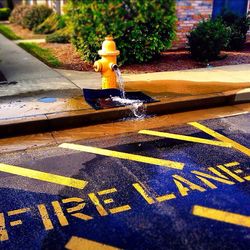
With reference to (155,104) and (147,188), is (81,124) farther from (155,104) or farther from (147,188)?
(147,188)

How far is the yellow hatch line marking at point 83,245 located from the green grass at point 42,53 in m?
6.87

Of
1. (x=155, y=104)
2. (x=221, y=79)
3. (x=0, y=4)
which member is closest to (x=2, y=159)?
(x=155, y=104)

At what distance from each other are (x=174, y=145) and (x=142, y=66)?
174 inches

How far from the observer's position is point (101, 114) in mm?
5941

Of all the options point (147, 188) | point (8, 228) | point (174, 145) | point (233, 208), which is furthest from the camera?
point (174, 145)

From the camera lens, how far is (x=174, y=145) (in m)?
5.07

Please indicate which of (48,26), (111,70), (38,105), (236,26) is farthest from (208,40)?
(48,26)

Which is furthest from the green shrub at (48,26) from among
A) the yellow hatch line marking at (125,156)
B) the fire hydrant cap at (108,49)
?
the yellow hatch line marking at (125,156)

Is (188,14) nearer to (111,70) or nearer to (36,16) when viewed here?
(111,70)

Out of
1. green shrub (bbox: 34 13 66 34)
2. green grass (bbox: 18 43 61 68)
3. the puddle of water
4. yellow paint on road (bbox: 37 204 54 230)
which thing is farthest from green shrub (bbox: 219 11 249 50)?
yellow paint on road (bbox: 37 204 54 230)

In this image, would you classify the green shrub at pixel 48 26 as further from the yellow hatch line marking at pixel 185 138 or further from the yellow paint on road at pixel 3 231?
the yellow paint on road at pixel 3 231

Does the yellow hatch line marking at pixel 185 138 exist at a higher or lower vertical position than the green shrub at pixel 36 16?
lower

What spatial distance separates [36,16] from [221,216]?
16692mm

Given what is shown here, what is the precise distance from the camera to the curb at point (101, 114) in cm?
552
